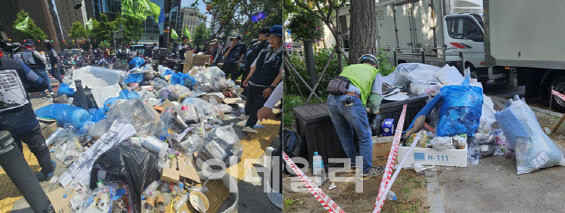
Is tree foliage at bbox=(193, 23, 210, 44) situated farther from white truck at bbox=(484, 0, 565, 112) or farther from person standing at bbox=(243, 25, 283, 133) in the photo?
white truck at bbox=(484, 0, 565, 112)

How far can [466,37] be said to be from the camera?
33.1ft

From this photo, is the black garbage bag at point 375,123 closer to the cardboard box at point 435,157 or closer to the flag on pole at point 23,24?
the cardboard box at point 435,157

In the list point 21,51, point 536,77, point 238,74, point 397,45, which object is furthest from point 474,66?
point 21,51

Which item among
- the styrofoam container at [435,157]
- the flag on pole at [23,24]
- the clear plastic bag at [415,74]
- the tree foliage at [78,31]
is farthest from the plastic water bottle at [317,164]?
the flag on pole at [23,24]

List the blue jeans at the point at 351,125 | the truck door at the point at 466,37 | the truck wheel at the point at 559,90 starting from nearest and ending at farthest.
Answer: the blue jeans at the point at 351,125
the truck wheel at the point at 559,90
the truck door at the point at 466,37

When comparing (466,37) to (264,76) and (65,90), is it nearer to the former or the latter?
(264,76)

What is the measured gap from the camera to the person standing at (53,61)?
1158mm

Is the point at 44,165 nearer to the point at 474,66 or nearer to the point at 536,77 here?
the point at 536,77

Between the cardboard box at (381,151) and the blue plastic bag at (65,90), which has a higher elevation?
the blue plastic bag at (65,90)

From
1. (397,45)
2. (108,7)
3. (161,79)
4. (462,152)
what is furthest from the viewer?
(397,45)

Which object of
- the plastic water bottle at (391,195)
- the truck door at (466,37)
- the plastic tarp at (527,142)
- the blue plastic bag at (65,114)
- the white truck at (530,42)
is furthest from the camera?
the truck door at (466,37)

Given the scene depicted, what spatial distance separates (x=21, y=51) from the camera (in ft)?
3.61

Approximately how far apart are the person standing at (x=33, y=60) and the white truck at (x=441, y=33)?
904cm

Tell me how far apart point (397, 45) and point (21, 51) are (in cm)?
1314
